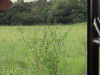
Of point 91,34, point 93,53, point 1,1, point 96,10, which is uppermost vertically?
point 1,1

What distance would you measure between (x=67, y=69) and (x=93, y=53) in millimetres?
1090

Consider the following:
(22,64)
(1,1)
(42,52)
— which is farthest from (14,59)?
(1,1)

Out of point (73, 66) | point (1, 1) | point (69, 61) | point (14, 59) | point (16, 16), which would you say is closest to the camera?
point (1, 1)

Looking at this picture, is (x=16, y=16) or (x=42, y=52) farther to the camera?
(x=16, y=16)

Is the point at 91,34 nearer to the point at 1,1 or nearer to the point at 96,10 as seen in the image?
the point at 96,10

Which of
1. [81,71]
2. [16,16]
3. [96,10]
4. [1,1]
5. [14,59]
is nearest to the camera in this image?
[96,10]

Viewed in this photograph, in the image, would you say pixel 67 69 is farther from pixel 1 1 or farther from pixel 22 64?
pixel 1 1

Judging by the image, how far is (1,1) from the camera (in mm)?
1341

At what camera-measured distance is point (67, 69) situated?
1722mm

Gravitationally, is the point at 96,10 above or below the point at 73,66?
above

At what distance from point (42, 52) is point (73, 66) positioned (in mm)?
679

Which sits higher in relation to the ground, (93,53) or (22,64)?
(93,53)

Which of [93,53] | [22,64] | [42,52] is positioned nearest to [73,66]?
[42,52]

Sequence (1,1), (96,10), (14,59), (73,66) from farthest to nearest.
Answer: (14,59)
(73,66)
(1,1)
(96,10)
